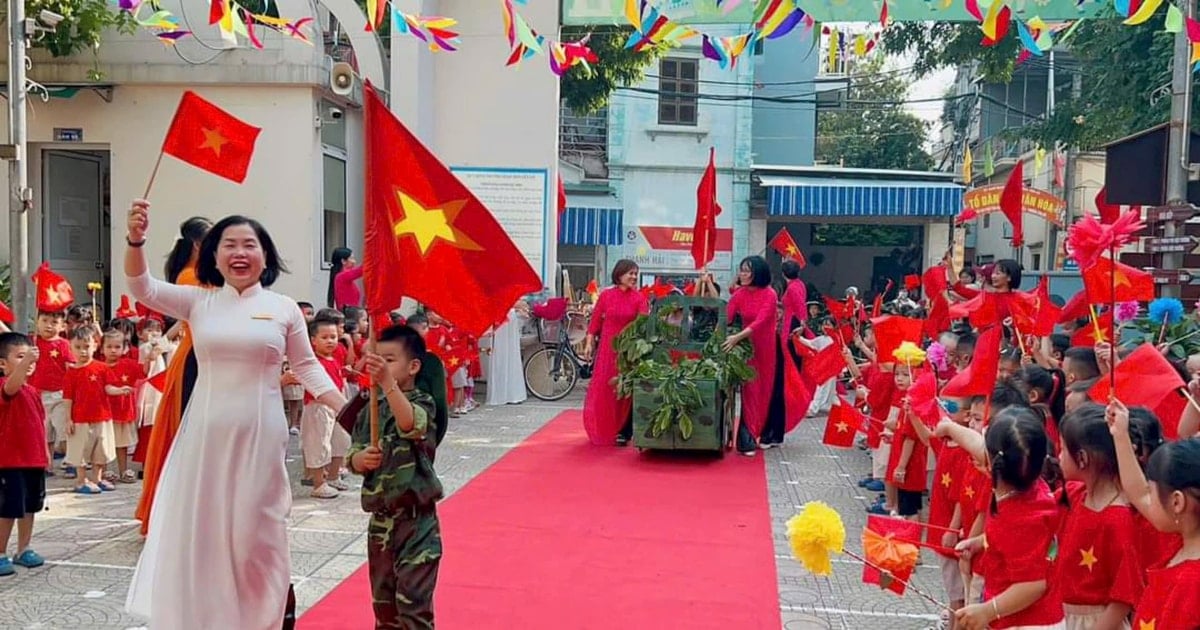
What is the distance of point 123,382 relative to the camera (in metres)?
6.39

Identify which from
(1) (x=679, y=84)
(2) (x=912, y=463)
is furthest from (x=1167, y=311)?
(1) (x=679, y=84)

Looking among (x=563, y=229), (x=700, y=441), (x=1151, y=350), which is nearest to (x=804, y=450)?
(x=700, y=441)

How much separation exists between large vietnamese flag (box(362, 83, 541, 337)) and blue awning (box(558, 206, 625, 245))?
16695mm

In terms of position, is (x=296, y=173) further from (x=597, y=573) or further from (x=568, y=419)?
(x=597, y=573)

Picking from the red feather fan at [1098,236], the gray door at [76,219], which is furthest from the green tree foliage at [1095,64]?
the gray door at [76,219]

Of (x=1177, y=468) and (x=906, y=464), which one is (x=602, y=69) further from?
(x=1177, y=468)

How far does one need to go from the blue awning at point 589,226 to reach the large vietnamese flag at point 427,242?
16695 mm

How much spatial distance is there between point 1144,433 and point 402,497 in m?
2.25

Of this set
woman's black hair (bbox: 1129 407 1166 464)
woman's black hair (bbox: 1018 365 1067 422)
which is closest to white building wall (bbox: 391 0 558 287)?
woman's black hair (bbox: 1018 365 1067 422)

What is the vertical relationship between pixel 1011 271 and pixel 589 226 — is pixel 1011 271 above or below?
below

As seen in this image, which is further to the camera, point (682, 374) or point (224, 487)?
point (682, 374)

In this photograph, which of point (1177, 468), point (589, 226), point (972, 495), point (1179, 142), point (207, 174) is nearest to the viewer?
point (1177, 468)

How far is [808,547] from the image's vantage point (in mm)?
2568

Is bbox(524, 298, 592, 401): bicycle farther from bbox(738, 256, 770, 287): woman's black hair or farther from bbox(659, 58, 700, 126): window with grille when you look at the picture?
bbox(659, 58, 700, 126): window with grille
